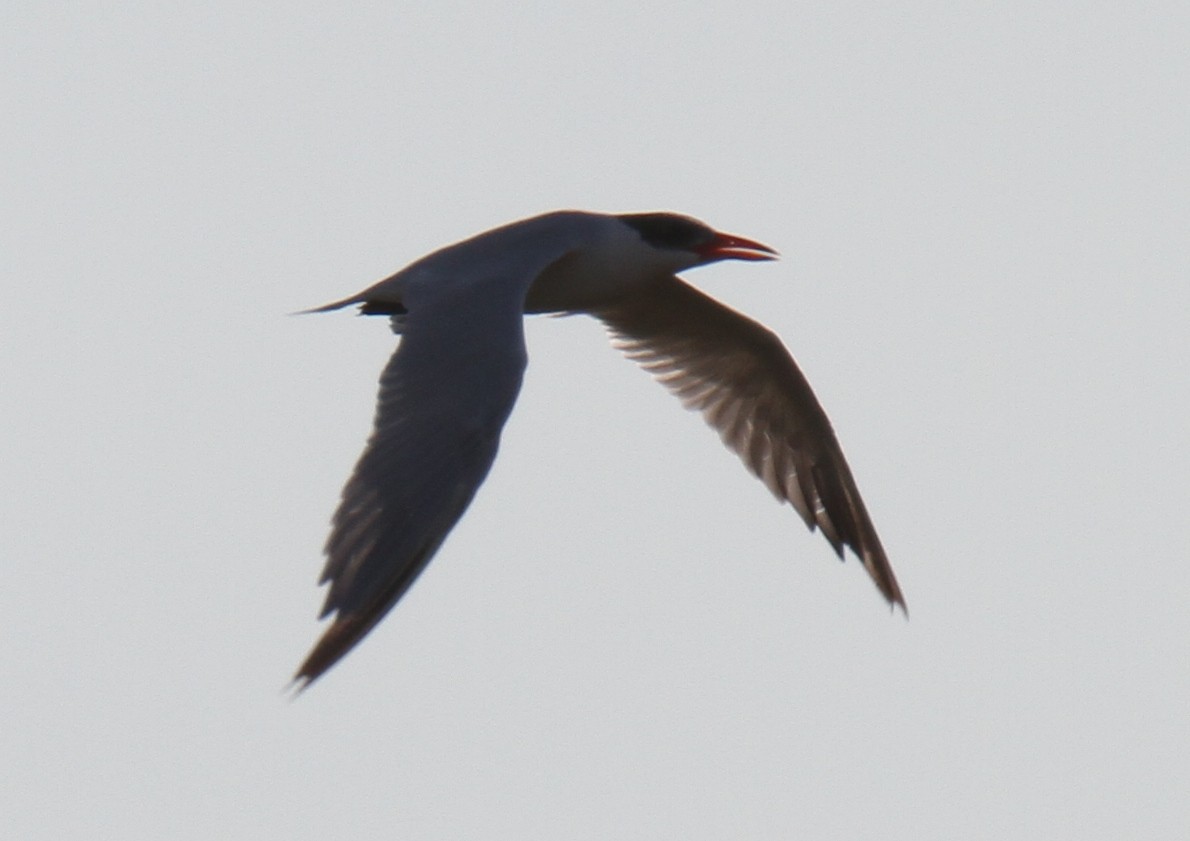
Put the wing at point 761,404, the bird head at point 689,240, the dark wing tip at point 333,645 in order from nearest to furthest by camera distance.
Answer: the dark wing tip at point 333,645
the bird head at point 689,240
the wing at point 761,404

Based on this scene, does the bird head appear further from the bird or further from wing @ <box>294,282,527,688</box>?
wing @ <box>294,282,527,688</box>

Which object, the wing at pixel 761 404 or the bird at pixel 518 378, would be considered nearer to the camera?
the bird at pixel 518 378

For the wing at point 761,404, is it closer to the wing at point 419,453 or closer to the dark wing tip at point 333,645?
the wing at point 419,453

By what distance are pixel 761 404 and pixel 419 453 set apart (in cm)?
489

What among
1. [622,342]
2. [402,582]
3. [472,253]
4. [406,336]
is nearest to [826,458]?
[622,342]

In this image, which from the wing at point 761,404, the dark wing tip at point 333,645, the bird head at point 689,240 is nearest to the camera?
the dark wing tip at point 333,645

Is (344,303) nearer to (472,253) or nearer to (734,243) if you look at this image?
(472,253)

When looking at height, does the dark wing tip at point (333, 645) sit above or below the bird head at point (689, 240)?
below

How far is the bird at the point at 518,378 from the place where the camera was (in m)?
8.90

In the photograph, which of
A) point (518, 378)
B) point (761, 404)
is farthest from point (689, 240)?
point (518, 378)

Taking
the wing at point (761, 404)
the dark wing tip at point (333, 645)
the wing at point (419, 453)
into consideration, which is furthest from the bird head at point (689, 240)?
the dark wing tip at point (333, 645)

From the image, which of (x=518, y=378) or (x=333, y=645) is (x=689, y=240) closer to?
(x=518, y=378)

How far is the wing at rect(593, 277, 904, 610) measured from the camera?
45.1 ft

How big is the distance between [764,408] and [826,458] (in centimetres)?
48
